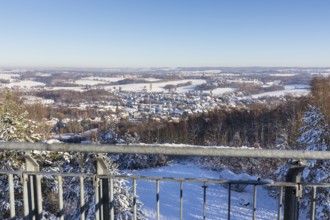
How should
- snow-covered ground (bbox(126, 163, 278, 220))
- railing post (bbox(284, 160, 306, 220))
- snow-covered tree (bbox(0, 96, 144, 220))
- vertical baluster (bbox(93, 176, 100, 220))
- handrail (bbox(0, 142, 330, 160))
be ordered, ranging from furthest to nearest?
1. snow-covered ground (bbox(126, 163, 278, 220))
2. snow-covered tree (bbox(0, 96, 144, 220))
3. vertical baluster (bbox(93, 176, 100, 220))
4. railing post (bbox(284, 160, 306, 220))
5. handrail (bbox(0, 142, 330, 160))

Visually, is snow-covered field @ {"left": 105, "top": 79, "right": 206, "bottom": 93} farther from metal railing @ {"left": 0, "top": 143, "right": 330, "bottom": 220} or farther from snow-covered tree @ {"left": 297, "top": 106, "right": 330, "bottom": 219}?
metal railing @ {"left": 0, "top": 143, "right": 330, "bottom": 220}

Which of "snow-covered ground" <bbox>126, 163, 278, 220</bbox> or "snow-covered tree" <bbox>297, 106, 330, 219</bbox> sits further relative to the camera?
"snow-covered ground" <bbox>126, 163, 278, 220</bbox>

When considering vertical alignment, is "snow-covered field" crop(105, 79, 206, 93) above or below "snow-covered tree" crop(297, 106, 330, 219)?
below

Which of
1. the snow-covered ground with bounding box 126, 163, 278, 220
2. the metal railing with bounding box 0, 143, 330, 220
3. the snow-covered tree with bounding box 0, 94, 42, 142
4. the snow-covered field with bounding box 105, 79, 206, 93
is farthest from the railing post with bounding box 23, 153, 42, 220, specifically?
the snow-covered field with bounding box 105, 79, 206, 93

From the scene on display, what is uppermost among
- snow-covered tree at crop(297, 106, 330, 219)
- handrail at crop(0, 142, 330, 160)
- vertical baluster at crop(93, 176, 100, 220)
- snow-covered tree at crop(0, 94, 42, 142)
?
handrail at crop(0, 142, 330, 160)

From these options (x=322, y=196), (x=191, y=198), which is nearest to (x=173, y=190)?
(x=191, y=198)

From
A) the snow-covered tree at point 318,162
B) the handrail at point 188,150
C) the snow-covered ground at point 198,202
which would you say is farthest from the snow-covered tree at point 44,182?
the snow-covered tree at point 318,162

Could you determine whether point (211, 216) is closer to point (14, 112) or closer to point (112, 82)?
point (14, 112)
